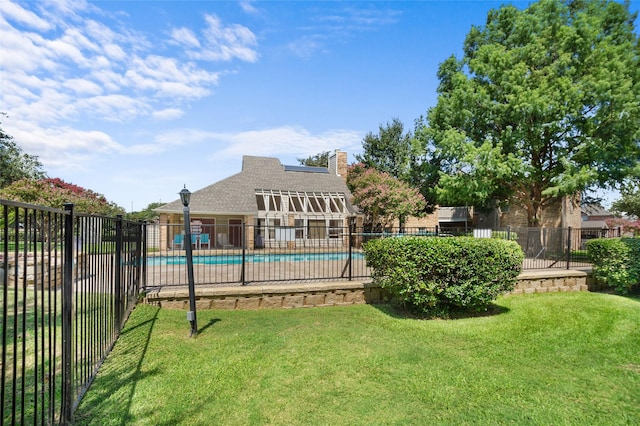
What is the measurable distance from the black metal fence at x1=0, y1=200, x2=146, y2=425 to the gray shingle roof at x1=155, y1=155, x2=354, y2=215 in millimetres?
15533

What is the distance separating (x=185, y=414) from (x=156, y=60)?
1042 centimetres

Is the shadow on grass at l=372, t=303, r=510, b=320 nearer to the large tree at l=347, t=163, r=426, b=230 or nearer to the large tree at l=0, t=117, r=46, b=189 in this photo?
the large tree at l=347, t=163, r=426, b=230

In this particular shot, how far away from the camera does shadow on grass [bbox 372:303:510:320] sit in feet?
20.2

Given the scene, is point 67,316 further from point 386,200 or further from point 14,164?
point 14,164

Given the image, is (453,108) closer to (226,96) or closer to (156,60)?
(226,96)

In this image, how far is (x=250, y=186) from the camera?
2375 cm

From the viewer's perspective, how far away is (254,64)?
1102 cm

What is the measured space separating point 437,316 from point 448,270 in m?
1.02

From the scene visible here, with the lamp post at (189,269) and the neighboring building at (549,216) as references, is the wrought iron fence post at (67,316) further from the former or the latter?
the neighboring building at (549,216)

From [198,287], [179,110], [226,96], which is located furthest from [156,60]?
[198,287]

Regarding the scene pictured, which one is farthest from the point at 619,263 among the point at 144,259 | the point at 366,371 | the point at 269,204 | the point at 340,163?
the point at 340,163

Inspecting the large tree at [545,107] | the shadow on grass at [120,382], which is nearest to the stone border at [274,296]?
the shadow on grass at [120,382]

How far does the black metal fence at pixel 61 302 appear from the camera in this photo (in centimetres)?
180

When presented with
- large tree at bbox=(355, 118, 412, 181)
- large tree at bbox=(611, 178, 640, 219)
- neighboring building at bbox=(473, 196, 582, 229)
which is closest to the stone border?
neighboring building at bbox=(473, 196, 582, 229)
